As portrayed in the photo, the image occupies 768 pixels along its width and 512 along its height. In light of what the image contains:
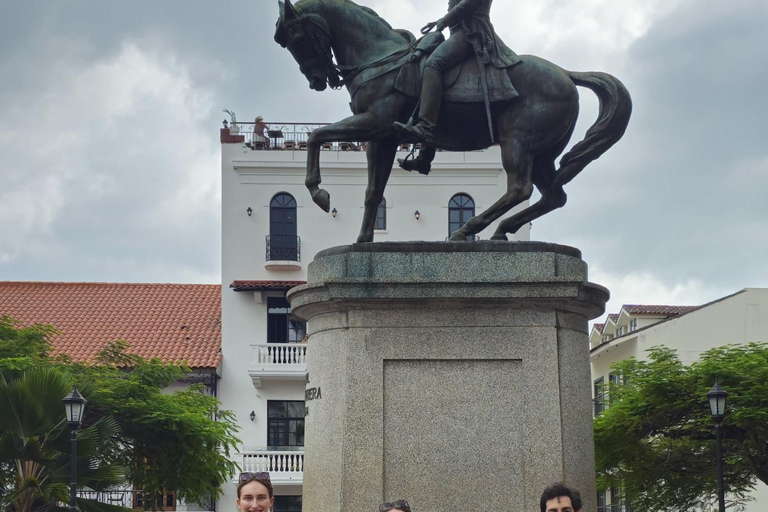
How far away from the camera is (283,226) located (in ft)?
168

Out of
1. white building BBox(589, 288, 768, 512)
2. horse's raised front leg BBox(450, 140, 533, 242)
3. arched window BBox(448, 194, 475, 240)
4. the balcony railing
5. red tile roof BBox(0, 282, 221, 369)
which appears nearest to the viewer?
horse's raised front leg BBox(450, 140, 533, 242)

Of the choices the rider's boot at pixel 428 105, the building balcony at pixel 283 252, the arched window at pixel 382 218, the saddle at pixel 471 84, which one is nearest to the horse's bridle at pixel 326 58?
the saddle at pixel 471 84

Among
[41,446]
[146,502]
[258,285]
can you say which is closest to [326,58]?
[41,446]

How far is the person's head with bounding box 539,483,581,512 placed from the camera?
7820 millimetres

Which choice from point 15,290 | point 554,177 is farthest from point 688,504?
point 15,290

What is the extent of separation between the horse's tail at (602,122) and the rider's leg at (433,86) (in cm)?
121

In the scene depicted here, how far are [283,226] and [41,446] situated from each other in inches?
980

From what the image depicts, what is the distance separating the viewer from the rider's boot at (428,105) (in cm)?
1213

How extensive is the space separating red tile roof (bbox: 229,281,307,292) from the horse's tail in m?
37.5

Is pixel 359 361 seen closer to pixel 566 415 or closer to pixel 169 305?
pixel 566 415

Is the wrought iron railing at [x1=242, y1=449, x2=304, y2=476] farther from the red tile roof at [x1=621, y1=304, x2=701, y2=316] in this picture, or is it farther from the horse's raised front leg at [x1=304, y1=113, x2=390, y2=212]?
the horse's raised front leg at [x1=304, y1=113, x2=390, y2=212]

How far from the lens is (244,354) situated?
5028 cm

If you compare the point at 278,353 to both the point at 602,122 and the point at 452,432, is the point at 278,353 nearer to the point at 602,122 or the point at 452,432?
the point at 602,122

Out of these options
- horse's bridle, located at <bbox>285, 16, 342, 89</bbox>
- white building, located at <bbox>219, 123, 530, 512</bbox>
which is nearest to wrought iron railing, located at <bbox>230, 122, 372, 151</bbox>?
white building, located at <bbox>219, 123, 530, 512</bbox>
